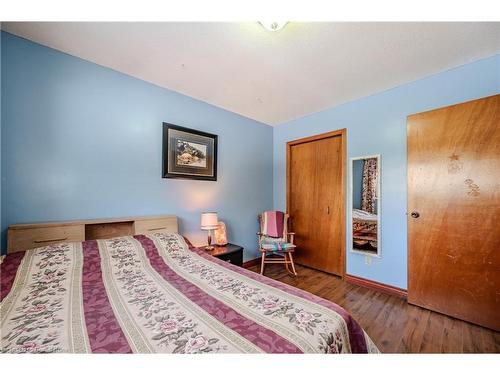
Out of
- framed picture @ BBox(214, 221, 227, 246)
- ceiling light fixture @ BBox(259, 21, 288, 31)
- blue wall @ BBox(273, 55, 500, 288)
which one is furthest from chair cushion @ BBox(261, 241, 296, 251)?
ceiling light fixture @ BBox(259, 21, 288, 31)

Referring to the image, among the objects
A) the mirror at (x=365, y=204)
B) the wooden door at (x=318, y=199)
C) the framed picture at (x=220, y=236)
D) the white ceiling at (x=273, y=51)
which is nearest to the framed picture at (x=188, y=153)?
the white ceiling at (x=273, y=51)

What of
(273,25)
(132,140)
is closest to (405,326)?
(273,25)

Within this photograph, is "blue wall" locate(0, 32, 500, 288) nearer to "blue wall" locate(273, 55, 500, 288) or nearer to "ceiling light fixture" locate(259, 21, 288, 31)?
"blue wall" locate(273, 55, 500, 288)

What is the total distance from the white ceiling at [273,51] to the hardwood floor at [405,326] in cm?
→ 235

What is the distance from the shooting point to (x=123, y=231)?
76.9 inches

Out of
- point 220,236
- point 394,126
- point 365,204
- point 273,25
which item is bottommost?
point 220,236

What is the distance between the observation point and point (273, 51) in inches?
66.5

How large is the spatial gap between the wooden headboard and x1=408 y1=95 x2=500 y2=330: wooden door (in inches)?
103

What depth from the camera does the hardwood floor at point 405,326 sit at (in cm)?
142

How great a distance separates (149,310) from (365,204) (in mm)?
2513

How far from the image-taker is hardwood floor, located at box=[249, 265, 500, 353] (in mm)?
1425

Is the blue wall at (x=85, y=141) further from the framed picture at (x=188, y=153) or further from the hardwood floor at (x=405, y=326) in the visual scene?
the hardwood floor at (x=405, y=326)

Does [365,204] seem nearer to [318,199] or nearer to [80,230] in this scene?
[318,199]
